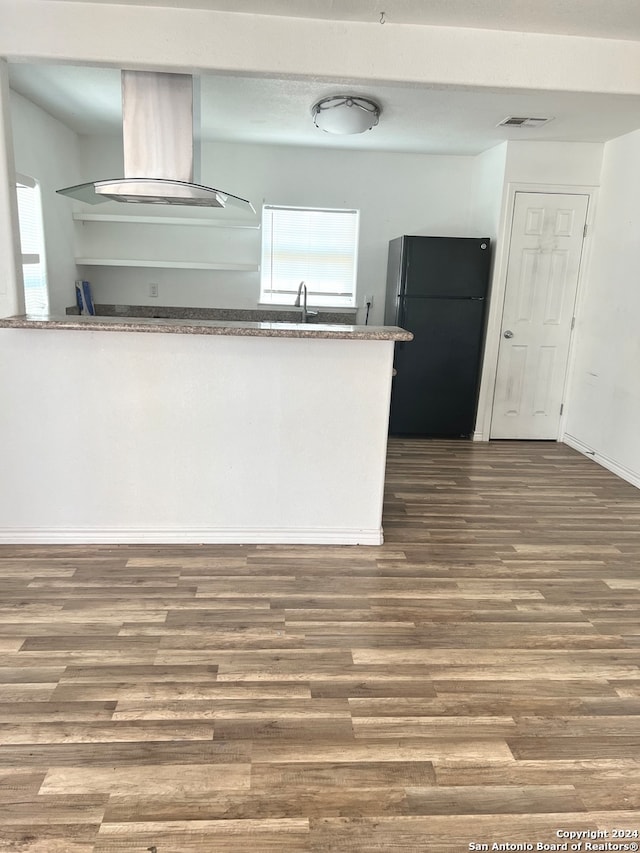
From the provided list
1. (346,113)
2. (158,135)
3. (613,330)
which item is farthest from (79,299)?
(613,330)

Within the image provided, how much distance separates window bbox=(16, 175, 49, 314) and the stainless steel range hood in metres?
1.46

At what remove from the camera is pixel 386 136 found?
4.66 meters

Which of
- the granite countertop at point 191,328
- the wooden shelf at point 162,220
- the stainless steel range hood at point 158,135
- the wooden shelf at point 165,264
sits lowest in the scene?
the granite countertop at point 191,328

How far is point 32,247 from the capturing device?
424cm

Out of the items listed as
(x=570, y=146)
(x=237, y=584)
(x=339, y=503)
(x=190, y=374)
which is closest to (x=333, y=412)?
(x=339, y=503)

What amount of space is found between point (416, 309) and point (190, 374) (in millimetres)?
2607

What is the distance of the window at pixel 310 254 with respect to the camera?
5.38 metres

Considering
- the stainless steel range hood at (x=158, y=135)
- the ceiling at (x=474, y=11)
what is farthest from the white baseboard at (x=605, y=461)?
the stainless steel range hood at (x=158, y=135)

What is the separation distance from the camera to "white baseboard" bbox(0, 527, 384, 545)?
2.98m

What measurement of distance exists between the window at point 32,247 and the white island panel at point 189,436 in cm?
161

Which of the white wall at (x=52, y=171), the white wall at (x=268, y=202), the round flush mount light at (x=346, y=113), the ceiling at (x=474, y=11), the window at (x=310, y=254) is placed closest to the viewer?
the ceiling at (x=474, y=11)

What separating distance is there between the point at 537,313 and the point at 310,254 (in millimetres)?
2078

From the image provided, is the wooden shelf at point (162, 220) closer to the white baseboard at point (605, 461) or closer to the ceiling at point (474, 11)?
the ceiling at point (474, 11)

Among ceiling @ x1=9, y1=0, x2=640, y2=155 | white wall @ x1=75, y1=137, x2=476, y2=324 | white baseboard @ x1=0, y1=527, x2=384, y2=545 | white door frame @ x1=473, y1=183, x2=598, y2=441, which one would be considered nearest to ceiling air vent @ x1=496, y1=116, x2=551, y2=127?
ceiling @ x1=9, y1=0, x2=640, y2=155
